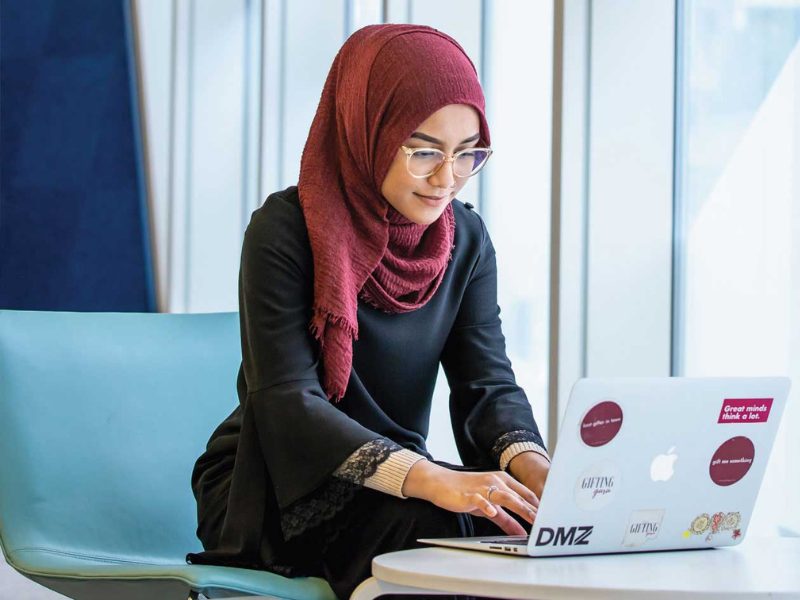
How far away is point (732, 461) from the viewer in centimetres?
123

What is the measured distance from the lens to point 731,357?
86.8 inches

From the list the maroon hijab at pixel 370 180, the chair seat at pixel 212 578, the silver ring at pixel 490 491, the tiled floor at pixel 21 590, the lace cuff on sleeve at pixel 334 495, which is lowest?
the tiled floor at pixel 21 590

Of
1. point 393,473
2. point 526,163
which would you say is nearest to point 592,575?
point 393,473

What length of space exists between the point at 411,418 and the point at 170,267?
2.15 m

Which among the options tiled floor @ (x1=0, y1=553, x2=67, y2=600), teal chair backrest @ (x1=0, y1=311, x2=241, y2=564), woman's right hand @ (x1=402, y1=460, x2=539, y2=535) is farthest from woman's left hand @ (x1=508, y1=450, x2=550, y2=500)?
tiled floor @ (x1=0, y1=553, x2=67, y2=600)

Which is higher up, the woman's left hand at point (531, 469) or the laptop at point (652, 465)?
the laptop at point (652, 465)

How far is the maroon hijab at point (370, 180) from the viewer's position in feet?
5.18

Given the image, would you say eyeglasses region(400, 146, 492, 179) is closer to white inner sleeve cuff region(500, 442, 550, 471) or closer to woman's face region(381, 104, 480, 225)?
woman's face region(381, 104, 480, 225)

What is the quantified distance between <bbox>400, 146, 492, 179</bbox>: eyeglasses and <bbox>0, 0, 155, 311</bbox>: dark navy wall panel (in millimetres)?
2312

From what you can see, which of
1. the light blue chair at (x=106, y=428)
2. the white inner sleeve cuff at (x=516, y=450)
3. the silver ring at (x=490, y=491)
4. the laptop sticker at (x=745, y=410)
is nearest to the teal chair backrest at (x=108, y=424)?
the light blue chair at (x=106, y=428)

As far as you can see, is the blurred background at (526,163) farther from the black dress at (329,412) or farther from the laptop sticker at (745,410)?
the laptop sticker at (745,410)

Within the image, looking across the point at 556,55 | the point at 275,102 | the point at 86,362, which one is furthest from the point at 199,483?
the point at 275,102

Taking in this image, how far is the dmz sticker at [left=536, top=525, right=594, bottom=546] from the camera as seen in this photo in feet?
3.75

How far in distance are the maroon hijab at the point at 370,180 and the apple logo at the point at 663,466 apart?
538 millimetres
